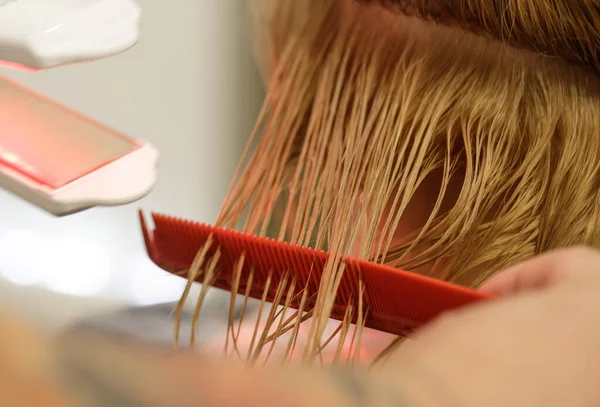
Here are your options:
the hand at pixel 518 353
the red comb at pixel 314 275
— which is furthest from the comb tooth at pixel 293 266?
the hand at pixel 518 353

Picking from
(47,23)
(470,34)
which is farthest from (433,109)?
(47,23)

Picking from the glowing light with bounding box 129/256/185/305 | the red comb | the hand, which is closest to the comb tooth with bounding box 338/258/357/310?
the red comb

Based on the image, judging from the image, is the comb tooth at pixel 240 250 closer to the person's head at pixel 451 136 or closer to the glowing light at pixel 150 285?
the person's head at pixel 451 136

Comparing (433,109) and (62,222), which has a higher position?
(433,109)

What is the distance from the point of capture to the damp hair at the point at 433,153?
0.41 meters

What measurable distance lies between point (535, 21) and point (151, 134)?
0.39 m

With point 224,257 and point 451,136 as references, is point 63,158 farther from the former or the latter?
point 451,136

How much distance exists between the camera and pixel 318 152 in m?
0.45

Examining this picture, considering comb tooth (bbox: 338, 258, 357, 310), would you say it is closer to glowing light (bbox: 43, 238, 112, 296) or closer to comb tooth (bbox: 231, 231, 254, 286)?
comb tooth (bbox: 231, 231, 254, 286)

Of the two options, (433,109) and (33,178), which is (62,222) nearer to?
(33,178)

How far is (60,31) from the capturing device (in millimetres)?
321

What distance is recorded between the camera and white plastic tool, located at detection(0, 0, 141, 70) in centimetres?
31

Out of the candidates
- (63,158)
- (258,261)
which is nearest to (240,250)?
(258,261)

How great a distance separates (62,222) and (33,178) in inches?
8.3
